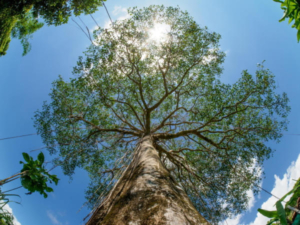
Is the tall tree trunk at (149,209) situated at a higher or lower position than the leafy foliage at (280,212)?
higher

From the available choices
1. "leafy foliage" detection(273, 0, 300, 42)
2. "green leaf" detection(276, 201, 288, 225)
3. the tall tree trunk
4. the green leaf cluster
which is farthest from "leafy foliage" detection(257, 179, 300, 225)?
the green leaf cluster

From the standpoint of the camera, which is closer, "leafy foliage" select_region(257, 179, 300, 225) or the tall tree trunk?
"leafy foliage" select_region(257, 179, 300, 225)

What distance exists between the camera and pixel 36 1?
7152mm

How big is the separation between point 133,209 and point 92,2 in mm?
7839

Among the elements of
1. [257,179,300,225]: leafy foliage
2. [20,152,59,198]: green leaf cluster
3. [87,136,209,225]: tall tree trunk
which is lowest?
[257,179,300,225]: leafy foliage

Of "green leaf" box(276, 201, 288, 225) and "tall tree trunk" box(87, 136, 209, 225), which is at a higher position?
"tall tree trunk" box(87, 136, 209, 225)

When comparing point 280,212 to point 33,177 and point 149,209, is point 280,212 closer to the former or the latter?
point 149,209

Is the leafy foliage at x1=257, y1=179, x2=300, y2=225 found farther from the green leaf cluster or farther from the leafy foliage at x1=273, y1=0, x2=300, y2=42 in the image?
the green leaf cluster

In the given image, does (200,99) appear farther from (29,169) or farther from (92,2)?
(29,169)

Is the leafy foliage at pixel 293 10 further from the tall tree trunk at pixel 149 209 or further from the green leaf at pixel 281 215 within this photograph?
the tall tree trunk at pixel 149 209

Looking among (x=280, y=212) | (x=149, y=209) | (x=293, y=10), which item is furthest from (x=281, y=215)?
(x=293, y=10)

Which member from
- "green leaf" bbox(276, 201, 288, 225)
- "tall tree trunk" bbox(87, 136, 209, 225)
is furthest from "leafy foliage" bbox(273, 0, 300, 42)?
"tall tree trunk" bbox(87, 136, 209, 225)

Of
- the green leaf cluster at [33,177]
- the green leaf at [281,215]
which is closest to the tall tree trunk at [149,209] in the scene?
the green leaf cluster at [33,177]

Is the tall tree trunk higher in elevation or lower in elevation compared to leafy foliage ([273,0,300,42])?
lower
